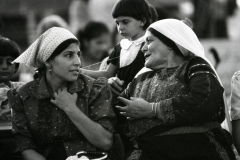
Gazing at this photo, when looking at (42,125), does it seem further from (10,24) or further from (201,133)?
(10,24)

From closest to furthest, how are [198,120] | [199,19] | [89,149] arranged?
1. [198,120]
2. [89,149]
3. [199,19]

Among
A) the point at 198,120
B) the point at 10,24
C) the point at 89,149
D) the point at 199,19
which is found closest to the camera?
the point at 198,120

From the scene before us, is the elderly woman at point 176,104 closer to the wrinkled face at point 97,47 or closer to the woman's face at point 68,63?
the woman's face at point 68,63

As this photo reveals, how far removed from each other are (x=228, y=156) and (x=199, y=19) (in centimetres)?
1038

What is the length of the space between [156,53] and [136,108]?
1.54 feet

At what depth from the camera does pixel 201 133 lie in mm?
3475

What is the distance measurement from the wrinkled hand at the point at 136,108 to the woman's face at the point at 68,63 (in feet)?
1.41

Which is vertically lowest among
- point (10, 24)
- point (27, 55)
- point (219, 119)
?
point (10, 24)

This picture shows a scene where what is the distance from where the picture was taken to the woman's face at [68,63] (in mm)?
3689

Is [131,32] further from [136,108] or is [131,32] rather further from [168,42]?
[136,108]

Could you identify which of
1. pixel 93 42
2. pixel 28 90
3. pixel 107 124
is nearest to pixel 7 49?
pixel 28 90

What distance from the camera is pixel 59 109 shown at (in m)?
3.70

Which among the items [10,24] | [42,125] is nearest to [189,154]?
[42,125]

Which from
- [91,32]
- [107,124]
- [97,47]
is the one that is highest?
[107,124]
